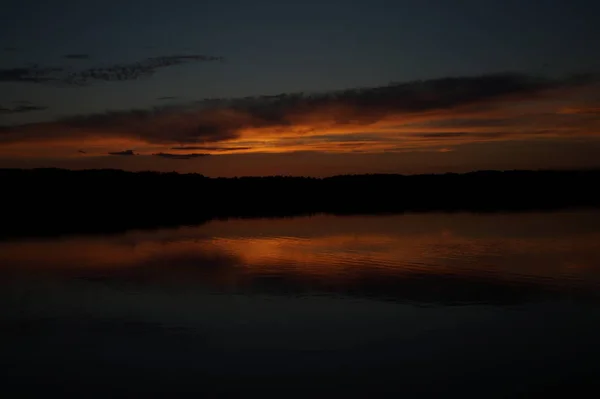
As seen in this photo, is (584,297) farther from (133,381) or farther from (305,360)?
(133,381)

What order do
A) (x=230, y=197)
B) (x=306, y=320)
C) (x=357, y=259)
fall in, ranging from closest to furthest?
(x=306, y=320)
(x=357, y=259)
(x=230, y=197)

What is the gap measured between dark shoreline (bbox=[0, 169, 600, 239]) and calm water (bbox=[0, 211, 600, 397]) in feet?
37.5

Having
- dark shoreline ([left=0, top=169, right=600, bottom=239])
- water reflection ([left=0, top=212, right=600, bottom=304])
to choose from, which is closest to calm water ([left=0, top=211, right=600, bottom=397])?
water reflection ([left=0, top=212, right=600, bottom=304])

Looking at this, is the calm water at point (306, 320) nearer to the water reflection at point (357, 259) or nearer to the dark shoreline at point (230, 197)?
the water reflection at point (357, 259)

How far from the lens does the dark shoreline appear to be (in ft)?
107

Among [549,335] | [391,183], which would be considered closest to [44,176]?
[391,183]

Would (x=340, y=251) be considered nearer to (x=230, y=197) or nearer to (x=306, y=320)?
(x=306, y=320)

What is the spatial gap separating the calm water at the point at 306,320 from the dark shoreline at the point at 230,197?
11431 mm

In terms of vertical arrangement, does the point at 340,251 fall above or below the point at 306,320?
above

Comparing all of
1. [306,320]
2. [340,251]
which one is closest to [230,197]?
[340,251]

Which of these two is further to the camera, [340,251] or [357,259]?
[340,251]

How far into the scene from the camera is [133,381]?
7426mm

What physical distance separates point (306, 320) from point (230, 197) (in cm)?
4375

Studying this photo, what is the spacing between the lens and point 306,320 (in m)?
9.83
